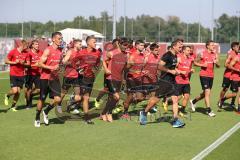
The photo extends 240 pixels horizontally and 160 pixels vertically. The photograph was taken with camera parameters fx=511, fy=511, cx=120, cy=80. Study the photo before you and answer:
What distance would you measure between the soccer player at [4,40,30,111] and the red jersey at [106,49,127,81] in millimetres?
3450

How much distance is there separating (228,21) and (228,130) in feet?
365

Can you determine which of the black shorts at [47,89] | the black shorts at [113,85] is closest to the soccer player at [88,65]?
the black shorts at [113,85]

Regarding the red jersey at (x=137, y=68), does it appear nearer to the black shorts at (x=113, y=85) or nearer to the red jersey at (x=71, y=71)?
the black shorts at (x=113, y=85)

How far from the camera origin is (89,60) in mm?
14258

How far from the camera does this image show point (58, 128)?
41.3 feet

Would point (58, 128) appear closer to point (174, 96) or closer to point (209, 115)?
point (174, 96)

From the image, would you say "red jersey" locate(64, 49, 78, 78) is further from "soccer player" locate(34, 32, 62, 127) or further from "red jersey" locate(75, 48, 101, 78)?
"soccer player" locate(34, 32, 62, 127)

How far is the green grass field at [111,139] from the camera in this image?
31.0 feet

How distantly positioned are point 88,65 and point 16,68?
9.61ft

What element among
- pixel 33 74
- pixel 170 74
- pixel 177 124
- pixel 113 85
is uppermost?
pixel 170 74

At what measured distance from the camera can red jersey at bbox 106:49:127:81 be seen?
13710mm

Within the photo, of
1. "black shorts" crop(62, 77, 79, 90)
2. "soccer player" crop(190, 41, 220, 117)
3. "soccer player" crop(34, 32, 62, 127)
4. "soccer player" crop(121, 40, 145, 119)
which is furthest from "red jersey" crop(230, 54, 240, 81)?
"soccer player" crop(34, 32, 62, 127)

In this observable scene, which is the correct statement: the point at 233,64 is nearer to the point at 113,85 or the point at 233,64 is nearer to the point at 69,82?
the point at 113,85

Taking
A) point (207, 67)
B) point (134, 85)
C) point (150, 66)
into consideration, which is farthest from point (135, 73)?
point (207, 67)
